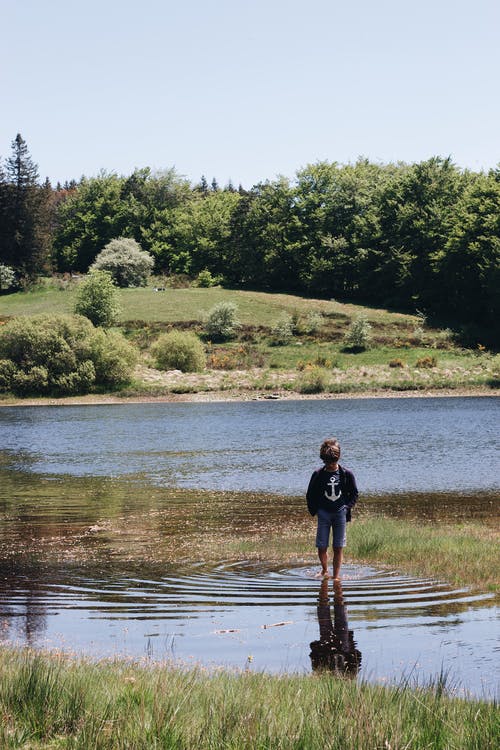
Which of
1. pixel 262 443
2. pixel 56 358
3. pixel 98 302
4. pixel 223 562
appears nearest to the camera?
pixel 223 562

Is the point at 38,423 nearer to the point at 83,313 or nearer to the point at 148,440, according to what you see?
the point at 148,440

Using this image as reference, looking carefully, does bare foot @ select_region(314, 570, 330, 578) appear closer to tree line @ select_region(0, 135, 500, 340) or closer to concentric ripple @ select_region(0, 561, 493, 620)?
concentric ripple @ select_region(0, 561, 493, 620)

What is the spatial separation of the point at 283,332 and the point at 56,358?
90.8ft

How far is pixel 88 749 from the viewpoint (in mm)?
6098

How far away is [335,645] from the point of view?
10445 mm

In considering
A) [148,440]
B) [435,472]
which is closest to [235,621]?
[435,472]

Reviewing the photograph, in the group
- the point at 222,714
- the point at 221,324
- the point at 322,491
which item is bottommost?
the point at 222,714

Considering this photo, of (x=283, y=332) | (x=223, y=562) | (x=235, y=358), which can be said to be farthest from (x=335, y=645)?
(x=283, y=332)

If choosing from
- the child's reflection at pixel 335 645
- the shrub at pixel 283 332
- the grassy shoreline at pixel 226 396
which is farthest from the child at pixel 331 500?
the shrub at pixel 283 332

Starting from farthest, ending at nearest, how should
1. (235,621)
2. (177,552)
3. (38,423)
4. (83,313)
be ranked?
(83,313) → (38,423) → (177,552) → (235,621)

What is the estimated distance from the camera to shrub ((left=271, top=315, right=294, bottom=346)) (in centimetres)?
10250

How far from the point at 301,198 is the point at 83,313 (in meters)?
44.8

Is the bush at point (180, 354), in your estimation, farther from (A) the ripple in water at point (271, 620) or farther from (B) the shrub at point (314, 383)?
(A) the ripple in water at point (271, 620)

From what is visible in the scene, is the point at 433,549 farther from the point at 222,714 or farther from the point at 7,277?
the point at 7,277
